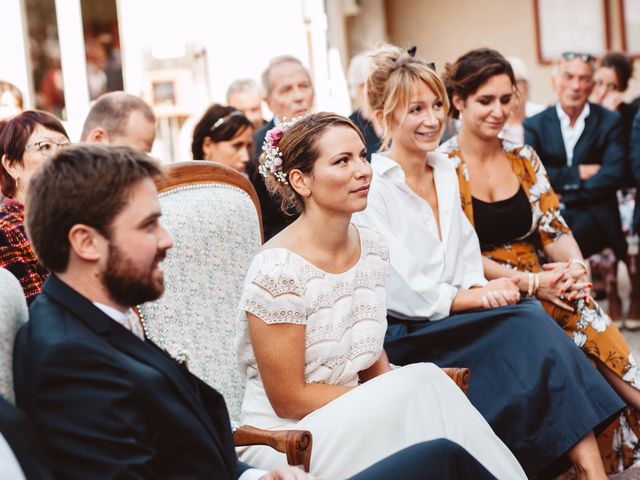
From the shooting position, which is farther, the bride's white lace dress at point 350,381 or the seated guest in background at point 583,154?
the seated guest in background at point 583,154

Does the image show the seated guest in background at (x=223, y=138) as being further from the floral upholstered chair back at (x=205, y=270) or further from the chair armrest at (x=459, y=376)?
the chair armrest at (x=459, y=376)

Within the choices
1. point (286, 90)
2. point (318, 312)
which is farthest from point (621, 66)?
point (318, 312)

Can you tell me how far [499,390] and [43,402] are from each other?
2.11 m

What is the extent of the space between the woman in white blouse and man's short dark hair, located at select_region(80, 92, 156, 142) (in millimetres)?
1606

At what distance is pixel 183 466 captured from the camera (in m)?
2.10

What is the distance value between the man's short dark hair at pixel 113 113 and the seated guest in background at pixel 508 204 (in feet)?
4.75

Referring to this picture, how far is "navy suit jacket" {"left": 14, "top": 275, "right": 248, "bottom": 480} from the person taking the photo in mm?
1904

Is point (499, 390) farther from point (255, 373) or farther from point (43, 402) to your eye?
point (43, 402)

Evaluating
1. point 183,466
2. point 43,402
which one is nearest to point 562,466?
point 183,466

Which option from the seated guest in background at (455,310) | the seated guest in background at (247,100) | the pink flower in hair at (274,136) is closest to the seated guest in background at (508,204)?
the seated guest in background at (455,310)

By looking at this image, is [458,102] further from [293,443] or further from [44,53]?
[44,53]

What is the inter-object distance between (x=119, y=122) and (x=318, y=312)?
2048 mm

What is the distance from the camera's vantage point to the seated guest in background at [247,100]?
6.96 metres

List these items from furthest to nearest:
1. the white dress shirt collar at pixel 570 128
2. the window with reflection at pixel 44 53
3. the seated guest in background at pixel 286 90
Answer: the window with reflection at pixel 44 53, the white dress shirt collar at pixel 570 128, the seated guest in background at pixel 286 90
